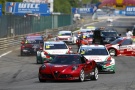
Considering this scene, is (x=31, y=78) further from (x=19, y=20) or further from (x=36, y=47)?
(x=19, y=20)

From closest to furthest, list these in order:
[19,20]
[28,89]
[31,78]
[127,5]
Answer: [28,89] < [31,78] < [19,20] < [127,5]

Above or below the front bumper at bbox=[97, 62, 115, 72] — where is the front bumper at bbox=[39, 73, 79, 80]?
above

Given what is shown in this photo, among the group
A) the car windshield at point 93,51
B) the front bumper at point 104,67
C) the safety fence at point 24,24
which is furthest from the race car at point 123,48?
the front bumper at point 104,67

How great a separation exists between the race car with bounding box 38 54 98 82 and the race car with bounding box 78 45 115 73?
3.41 meters

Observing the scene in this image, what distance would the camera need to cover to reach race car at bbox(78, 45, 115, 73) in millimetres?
24281

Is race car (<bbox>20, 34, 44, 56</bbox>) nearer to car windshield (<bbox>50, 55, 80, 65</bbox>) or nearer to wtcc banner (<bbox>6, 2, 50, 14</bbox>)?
car windshield (<bbox>50, 55, 80, 65</bbox>)

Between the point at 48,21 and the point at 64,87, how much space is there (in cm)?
6220

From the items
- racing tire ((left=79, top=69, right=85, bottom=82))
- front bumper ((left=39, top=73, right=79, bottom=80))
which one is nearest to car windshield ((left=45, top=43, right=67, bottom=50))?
racing tire ((left=79, top=69, right=85, bottom=82))

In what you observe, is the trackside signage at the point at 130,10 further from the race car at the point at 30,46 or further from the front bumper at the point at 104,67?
the front bumper at the point at 104,67

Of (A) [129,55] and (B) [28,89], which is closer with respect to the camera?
(B) [28,89]

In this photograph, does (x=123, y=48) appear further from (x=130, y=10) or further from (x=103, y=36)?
(x=130, y=10)

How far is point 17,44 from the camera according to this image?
51188 millimetres

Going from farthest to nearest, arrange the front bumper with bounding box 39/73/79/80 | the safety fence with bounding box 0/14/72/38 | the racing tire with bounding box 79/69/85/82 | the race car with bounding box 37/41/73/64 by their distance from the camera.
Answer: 1. the safety fence with bounding box 0/14/72/38
2. the race car with bounding box 37/41/73/64
3. the racing tire with bounding box 79/69/85/82
4. the front bumper with bounding box 39/73/79/80

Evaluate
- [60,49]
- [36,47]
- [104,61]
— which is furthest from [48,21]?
[104,61]
